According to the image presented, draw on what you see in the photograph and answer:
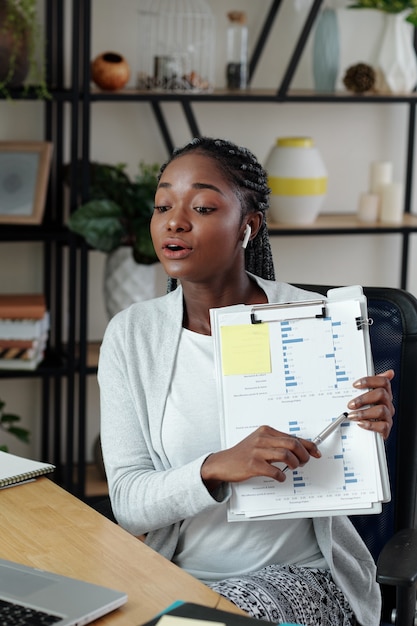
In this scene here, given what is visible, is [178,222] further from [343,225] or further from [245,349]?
[343,225]

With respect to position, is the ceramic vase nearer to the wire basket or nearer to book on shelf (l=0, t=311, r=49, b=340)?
the wire basket

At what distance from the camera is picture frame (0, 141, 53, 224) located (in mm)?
3232

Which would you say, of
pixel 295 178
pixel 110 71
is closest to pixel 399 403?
pixel 295 178

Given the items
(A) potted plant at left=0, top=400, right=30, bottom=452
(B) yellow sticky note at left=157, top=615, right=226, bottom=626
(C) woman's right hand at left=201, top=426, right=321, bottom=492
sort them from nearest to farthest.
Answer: (B) yellow sticky note at left=157, top=615, right=226, bottom=626, (C) woman's right hand at left=201, top=426, right=321, bottom=492, (A) potted plant at left=0, top=400, right=30, bottom=452

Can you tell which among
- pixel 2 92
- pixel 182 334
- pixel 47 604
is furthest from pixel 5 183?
pixel 47 604

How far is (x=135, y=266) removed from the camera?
324 cm

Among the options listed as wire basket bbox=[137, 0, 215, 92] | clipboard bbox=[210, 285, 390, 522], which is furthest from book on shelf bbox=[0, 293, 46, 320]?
clipboard bbox=[210, 285, 390, 522]

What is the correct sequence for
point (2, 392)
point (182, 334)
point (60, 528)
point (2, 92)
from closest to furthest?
point (60, 528)
point (182, 334)
point (2, 92)
point (2, 392)

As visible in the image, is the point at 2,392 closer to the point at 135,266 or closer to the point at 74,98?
the point at 135,266

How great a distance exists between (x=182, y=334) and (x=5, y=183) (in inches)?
63.8

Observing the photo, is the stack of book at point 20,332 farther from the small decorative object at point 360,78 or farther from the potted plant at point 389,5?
the potted plant at point 389,5

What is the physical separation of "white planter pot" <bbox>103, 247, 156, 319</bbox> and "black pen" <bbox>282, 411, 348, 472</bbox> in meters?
1.72

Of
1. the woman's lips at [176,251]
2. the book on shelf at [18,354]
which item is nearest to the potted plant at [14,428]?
the book on shelf at [18,354]

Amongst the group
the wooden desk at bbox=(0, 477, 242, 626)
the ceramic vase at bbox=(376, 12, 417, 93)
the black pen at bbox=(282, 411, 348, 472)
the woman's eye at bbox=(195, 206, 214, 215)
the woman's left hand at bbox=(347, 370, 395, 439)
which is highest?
the ceramic vase at bbox=(376, 12, 417, 93)
